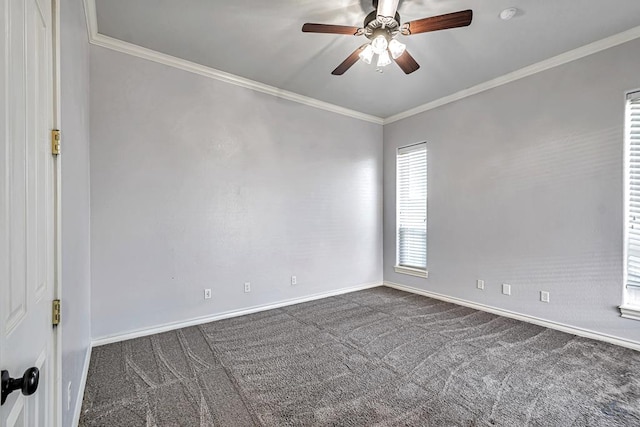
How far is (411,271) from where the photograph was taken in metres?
4.67

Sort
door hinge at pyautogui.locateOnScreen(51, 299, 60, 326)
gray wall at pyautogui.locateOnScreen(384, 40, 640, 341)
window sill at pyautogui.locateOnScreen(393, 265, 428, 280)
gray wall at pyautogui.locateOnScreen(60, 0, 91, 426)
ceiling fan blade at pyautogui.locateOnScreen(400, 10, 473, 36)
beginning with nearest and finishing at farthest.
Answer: door hinge at pyautogui.locateOnScreen(51, 299, 60, 326), gray wall at pyautogui.locateOnScreen(60, 0, 91, 426), ceiling fan blade at pyautogui.locateOnScreen(400, 10, 473, 36), gray wall at pyautogui.locateOnScreen(384, 40, 640, 341), window sill at pyautogui.locateOnScreen(393, 265, 428, 280)

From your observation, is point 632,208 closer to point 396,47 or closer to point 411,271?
point 411,271

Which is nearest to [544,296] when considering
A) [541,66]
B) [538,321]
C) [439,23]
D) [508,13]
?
[538,321]

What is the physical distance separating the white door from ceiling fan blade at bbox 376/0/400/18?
1.90 m

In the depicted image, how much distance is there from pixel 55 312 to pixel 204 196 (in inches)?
89.8

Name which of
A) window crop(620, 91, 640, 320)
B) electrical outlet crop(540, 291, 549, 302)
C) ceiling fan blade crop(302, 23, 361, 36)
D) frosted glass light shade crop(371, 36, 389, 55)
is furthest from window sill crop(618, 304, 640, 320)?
ceiling fan blade crop(302, 23, 361, 36)

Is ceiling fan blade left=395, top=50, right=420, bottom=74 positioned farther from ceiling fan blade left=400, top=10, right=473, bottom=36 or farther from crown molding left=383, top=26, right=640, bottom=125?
crown molding left=383, top=26, right=640, bottom=125

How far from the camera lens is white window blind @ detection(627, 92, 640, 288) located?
107 inches

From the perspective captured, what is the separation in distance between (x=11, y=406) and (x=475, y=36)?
375cm

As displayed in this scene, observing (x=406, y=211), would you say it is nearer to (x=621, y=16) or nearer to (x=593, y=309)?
(x=593, y=309)

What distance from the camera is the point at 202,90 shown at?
10.9 ft

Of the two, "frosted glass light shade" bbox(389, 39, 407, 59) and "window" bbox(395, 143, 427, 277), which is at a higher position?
"frosted glass light shade" bbox(389, 39, 407, 59)

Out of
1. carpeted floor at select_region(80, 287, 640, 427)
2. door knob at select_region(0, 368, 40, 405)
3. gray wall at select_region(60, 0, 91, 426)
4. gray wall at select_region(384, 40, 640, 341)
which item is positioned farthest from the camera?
gray wall at select_region(384, 40, 640, 341)


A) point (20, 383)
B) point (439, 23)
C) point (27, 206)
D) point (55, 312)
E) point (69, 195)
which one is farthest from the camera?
point (439, 23)
